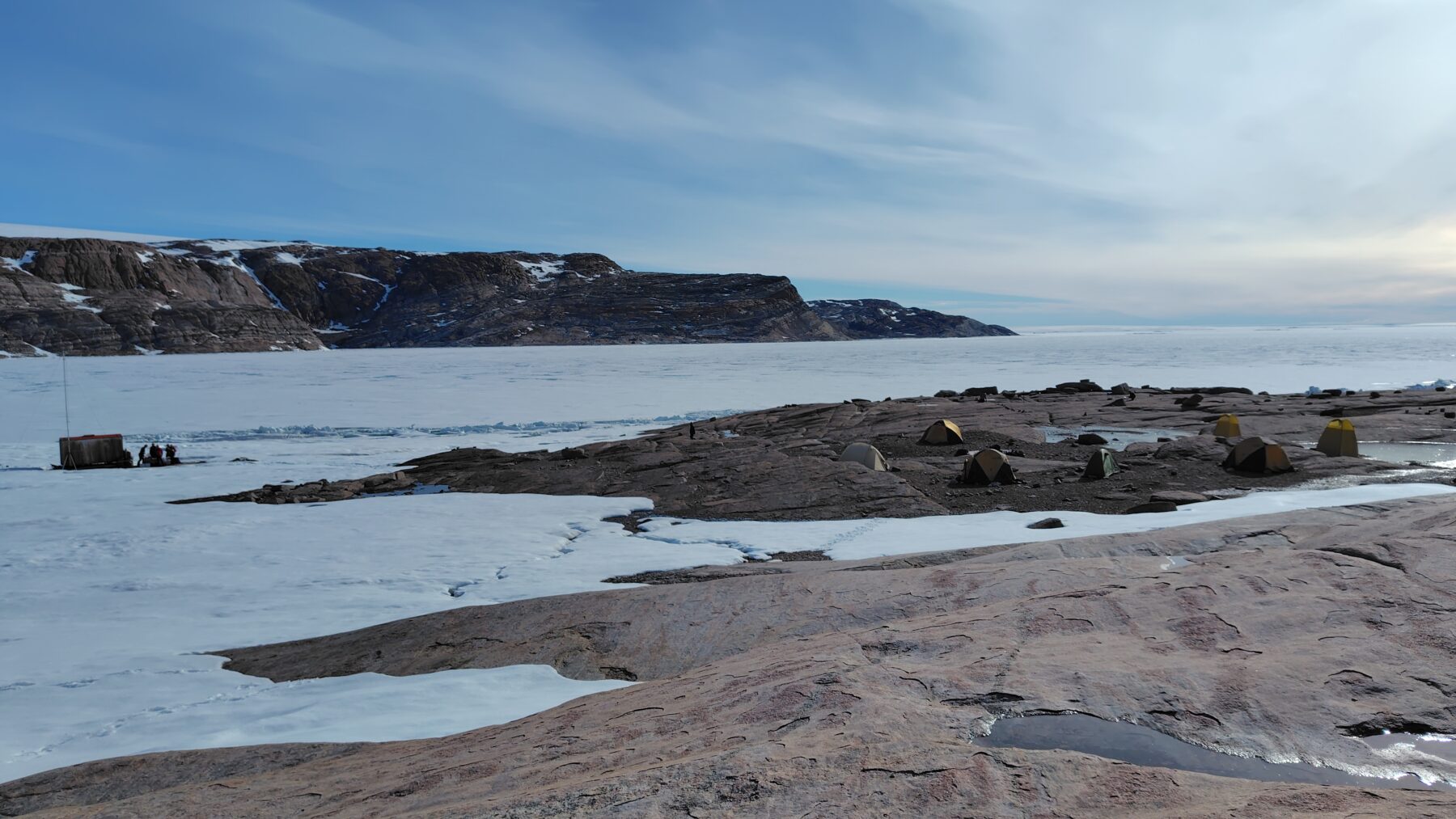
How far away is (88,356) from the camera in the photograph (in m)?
113

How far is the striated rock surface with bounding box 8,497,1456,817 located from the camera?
3.57m

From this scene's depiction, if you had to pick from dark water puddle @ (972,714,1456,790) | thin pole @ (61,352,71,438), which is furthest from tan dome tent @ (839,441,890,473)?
thin pole @ (61,352,71,438)

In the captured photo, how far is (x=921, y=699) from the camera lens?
477cm

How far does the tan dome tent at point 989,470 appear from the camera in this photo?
1762 centimetres

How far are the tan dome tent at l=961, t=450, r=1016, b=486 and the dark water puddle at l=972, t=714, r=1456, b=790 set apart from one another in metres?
13.5

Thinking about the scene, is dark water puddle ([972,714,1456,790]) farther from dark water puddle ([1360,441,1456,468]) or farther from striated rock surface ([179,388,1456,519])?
dark water puddle ([1360,441,1456,468])

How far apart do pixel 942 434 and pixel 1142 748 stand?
63.6ft

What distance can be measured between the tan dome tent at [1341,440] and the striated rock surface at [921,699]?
12629 mm

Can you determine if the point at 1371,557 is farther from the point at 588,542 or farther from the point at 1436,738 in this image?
the point at 588,542

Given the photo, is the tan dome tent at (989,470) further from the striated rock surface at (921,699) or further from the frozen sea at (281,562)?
the striated rock surface at (921,699)

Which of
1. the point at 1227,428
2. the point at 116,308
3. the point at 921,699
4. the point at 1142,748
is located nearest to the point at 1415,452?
the point at 1227,428

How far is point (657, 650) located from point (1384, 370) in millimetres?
75938

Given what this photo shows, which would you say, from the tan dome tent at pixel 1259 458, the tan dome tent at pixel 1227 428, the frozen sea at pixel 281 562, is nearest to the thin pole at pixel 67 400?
the frozen sea at pixel 281 562

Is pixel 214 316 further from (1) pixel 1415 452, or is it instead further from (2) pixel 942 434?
(1) pixel 1415 452
